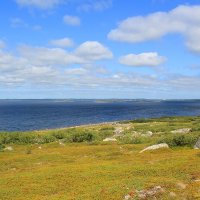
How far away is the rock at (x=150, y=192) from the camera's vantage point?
93.0 feet

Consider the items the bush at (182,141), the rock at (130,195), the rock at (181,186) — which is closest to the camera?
the rock at (130,195)

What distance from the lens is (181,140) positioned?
60188 mm

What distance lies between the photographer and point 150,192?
28953 mm

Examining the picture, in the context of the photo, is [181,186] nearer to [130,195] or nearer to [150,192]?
[150,192]

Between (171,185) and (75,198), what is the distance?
8761 mm

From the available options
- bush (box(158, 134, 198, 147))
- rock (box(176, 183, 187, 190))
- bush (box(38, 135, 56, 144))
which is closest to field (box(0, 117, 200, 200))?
rock (box(176, 183, 187, 190))

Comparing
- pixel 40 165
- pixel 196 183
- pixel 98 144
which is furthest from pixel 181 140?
pixel 196 183

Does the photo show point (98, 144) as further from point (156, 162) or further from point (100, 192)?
point (100, 192)

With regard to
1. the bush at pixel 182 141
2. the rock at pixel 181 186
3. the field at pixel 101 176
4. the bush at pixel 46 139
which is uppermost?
the bush at pixel 182 141

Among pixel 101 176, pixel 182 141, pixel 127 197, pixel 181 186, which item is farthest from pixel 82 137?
pixel 127 197

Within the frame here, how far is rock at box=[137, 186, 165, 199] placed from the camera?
1117 inches

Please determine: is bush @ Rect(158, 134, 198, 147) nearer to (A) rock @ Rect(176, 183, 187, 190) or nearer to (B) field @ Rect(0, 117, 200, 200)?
(B) field @ Rect(0, 117, 200, 200)

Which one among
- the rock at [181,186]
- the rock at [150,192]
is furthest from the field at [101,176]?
the rock at [150,192]

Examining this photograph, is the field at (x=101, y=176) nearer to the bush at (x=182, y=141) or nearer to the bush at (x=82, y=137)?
the bush at (x=182, y=141)
